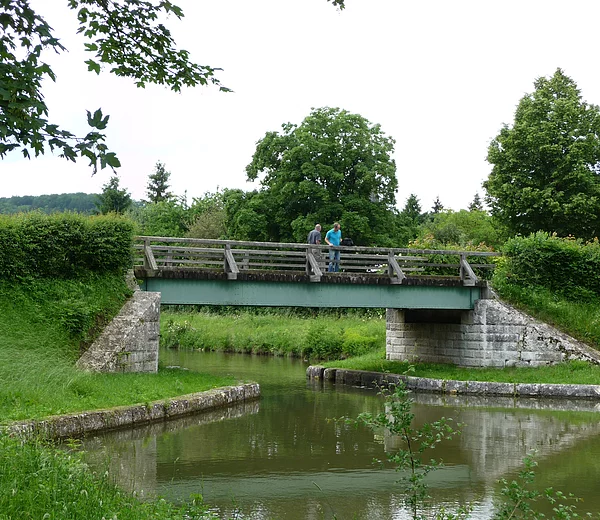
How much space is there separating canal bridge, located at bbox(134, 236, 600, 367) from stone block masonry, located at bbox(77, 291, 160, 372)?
829mm

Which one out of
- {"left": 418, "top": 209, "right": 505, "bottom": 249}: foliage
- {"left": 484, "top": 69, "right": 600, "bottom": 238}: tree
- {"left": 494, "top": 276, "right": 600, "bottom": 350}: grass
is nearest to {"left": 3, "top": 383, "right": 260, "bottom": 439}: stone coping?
{"left": 494, "top": 276, "right": 600, "bottom": 350}: grass

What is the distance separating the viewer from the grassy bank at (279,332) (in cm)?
3356

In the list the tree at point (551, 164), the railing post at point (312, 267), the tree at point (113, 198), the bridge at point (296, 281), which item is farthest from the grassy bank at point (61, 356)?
the tree at point (113, 198)

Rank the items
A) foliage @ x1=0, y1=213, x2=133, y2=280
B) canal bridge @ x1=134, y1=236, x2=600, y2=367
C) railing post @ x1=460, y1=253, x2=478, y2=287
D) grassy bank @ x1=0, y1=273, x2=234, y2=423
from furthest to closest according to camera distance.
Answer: railing post @ x1=460, y1=253, x2=478, y2=287 < canal bridge @ x1=134, y1=236, x2=600, y2=367 < foliage @ x1=0, y1=213, x2=133, y2=280 < grassy bank @ x1=0, y1=273, x2=234, y2=423

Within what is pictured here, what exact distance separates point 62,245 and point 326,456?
30.5 ft

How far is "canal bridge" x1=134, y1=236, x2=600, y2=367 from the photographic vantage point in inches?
797

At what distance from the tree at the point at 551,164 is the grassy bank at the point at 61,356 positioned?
21474 mm

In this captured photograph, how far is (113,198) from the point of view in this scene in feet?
200

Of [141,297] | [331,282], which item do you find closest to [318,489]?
[141,297]

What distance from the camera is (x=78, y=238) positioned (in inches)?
762

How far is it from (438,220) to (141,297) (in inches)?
2138

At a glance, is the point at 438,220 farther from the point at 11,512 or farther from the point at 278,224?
the point at 11,512

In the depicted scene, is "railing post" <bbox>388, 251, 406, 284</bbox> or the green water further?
"railing post" <bbox>388, 251, 406, 284</bbox>

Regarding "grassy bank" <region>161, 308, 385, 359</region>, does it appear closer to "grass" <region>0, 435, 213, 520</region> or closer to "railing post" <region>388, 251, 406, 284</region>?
"railing post" <region>388, 251, 406, 284</region>
